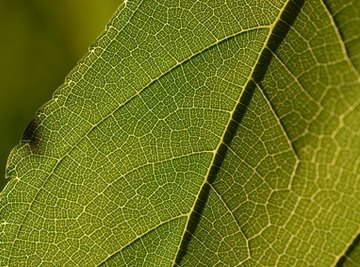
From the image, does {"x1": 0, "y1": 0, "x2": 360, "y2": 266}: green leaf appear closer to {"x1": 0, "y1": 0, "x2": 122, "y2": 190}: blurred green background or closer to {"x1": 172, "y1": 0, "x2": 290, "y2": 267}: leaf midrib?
{"x1": 172, "y1": 0, "x2": 290, "y2": 267}: leaf midrib

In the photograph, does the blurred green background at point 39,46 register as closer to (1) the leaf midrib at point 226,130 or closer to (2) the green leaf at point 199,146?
(2) the green leaf at point 199,146

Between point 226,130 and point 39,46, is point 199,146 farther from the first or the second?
point 39,46

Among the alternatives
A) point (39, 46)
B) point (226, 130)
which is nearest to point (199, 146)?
point (226, 130)

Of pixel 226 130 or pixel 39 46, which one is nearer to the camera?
pixel 226 130

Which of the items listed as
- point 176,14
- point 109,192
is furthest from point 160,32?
point 109,192

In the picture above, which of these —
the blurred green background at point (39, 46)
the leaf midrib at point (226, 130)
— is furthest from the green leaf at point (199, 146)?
the blurred green background at point (39, 46)

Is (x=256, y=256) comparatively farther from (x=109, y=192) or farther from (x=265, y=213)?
(x=109, y=192)
